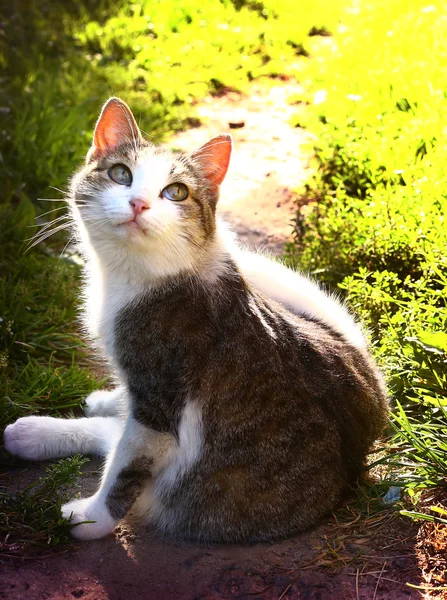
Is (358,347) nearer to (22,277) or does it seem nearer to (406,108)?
(22,277)

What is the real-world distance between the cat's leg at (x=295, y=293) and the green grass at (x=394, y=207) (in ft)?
1.17

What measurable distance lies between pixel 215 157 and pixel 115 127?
1.47ft


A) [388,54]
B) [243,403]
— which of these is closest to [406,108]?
[388,54]

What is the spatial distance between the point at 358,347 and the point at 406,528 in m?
0.79

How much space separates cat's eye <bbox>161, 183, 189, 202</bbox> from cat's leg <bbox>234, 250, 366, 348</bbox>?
0.53 m

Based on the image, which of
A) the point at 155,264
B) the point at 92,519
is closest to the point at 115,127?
the point at 155,264

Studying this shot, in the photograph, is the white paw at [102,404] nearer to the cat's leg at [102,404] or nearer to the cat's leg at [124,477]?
the cat's leg at [102,404]

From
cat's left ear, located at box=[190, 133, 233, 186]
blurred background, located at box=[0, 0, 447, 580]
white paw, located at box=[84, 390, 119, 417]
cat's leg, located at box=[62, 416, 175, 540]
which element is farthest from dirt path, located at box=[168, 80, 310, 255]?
cat's leg, located at box=[62, 416, 175, 540]

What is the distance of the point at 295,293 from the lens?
3.49m

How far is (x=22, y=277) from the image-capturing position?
177 inches

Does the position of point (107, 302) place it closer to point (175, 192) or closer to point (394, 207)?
point (175, 192)

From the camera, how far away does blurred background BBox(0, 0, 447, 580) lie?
12.1ft

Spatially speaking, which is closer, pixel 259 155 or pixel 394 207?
pixel 394 207

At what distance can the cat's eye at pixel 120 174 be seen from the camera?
299 cm
